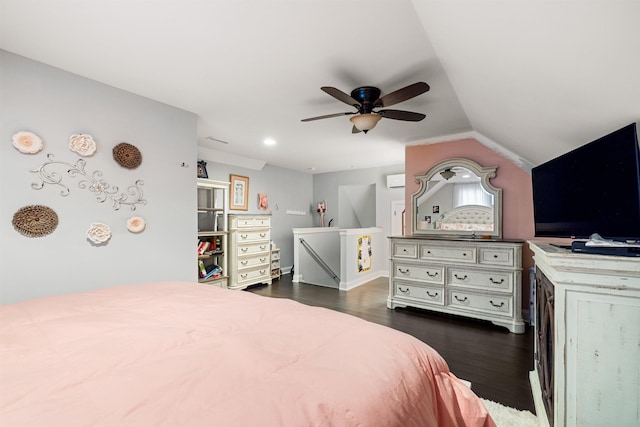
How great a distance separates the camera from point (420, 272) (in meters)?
Answer: 3.55

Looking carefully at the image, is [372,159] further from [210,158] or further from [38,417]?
[38,417]

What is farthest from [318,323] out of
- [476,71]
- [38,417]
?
[476,71]

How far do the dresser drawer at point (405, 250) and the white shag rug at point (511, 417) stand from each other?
1975 millimetres

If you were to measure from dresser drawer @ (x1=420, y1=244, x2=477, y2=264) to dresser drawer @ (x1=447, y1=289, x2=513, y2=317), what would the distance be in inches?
14.7

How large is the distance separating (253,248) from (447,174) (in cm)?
320

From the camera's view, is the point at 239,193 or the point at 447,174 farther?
the point at 239,193

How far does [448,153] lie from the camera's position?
12.4ft

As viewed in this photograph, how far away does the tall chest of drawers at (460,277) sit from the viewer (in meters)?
3.01

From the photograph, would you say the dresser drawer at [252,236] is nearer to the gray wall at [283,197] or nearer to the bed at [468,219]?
the gray wall at [283,197]

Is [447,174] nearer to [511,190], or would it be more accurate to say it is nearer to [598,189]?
[511,190]

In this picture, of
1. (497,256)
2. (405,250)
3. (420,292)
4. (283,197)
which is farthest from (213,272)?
(497,256)

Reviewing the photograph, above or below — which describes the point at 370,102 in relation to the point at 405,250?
above

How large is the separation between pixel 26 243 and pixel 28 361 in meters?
1.56

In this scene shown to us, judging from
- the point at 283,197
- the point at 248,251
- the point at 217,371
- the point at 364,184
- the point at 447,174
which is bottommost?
the point at 248,251
